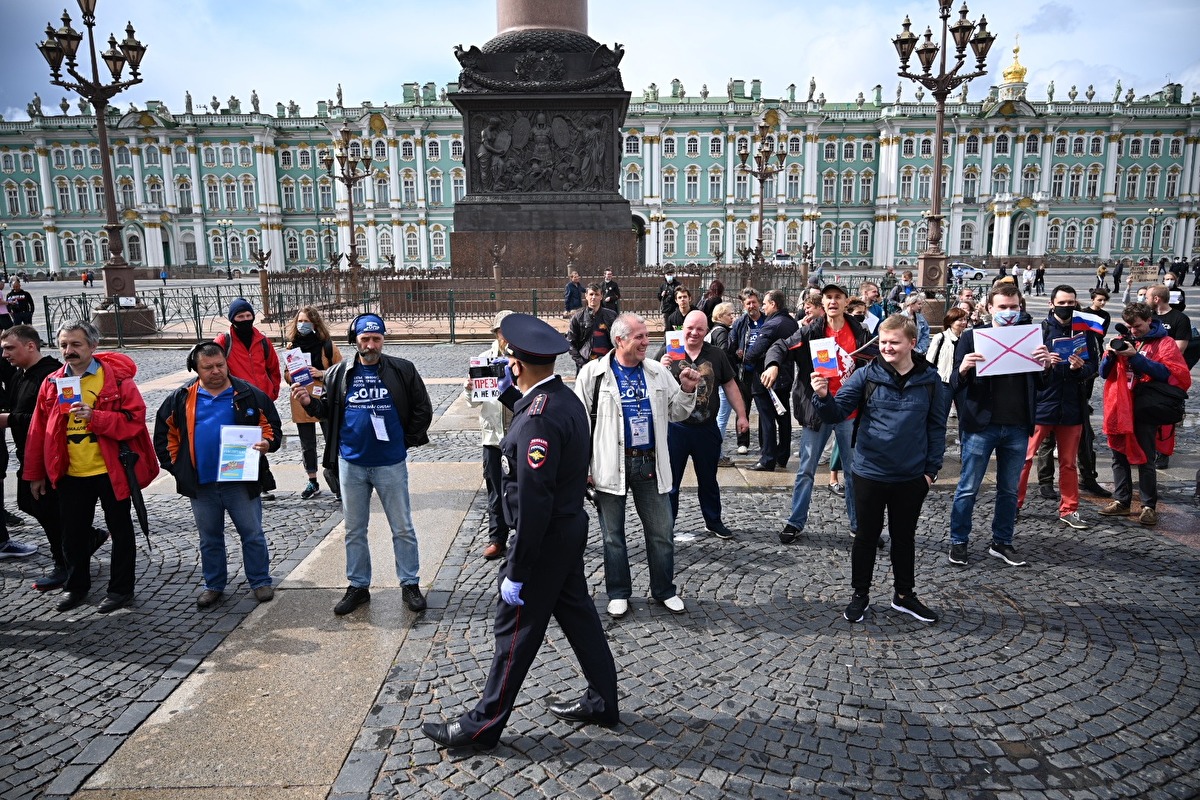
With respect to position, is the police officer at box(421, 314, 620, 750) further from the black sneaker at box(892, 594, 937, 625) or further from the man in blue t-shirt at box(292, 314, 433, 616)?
the black sneaker at box(892, 594, 937, 625)

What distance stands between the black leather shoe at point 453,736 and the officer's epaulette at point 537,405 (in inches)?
56.0

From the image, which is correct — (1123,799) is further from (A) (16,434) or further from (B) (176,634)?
(A) (16,434)

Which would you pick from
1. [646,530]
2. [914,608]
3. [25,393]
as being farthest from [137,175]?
[914,608]

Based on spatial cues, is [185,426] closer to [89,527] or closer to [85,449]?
[85,449]

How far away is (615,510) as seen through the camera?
4.60m

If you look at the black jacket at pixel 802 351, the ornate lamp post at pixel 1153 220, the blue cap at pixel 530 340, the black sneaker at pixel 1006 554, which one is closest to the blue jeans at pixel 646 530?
the blue cap at pixel 530 340

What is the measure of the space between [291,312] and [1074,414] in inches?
905

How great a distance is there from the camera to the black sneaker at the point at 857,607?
15.0ft

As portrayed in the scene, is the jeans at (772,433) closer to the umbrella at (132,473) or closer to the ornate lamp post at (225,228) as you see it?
the umbrella at (132,473)

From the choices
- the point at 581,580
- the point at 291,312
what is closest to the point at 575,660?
the point at 581,580

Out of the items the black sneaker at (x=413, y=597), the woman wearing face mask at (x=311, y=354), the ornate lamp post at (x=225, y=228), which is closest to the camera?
the black sneaker at (x=413, y=597)

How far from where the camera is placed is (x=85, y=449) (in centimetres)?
480

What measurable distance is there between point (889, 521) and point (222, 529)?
4.13m

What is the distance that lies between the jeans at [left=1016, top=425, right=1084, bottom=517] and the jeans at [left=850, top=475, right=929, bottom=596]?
2.09 m
